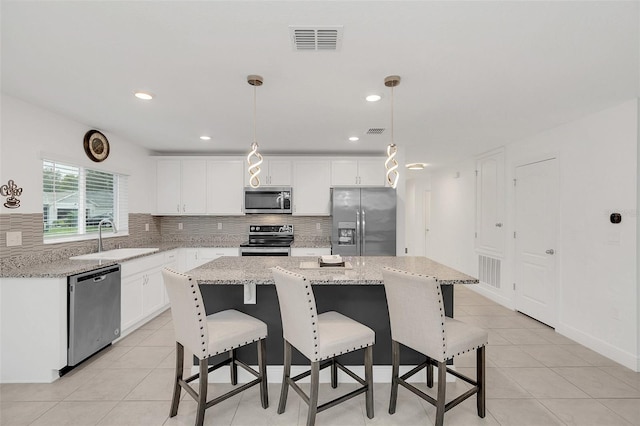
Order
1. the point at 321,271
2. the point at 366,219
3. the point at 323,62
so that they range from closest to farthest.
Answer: the point at 323,62 → the point at 321,271 → the point at 366,219

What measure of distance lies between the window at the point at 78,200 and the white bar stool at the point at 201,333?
2.20 meters

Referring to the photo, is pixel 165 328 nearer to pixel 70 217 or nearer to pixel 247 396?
pixel 70 217

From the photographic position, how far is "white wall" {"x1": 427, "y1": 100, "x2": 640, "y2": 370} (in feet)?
9.59

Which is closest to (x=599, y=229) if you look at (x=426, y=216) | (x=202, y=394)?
(x=202, y=394)

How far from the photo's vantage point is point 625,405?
232 cm

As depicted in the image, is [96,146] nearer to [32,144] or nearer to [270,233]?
[32,144]

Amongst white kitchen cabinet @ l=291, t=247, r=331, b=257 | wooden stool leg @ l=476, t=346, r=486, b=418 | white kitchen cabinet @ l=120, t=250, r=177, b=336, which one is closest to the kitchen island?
wooden stool leg @ l=476, t=346, r=486, b=418

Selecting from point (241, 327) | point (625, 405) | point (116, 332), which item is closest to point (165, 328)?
point (116, 332)

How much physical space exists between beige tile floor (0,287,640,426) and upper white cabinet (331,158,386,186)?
2744 mm

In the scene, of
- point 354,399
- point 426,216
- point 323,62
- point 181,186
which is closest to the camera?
point 323,62

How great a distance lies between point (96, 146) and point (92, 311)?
2.02 meters

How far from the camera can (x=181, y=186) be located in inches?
204

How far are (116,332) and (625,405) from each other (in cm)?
440

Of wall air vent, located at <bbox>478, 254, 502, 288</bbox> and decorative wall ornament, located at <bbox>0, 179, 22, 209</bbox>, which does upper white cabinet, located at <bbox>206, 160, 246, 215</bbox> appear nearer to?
decorative wall ornament, located at <bbox>0, 179, 22, 209</bbox>
